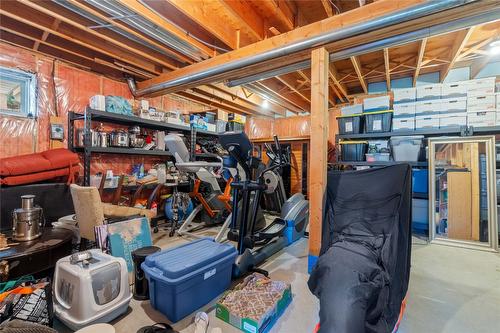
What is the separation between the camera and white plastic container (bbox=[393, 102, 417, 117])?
3.92 meters

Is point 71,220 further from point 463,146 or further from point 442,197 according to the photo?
point 463,146

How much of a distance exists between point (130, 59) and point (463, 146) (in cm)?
557

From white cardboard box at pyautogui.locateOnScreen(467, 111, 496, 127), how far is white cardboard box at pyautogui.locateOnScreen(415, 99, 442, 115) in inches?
16.0

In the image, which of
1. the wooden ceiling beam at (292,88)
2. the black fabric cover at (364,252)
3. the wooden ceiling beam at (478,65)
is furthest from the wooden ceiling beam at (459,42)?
the black fabric cover at (364,252)

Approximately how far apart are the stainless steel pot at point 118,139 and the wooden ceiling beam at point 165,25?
6.64ft

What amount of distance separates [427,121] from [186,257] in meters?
4.23

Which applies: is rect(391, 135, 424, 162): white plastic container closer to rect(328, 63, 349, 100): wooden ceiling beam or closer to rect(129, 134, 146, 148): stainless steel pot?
rect(328, 63, 349, 100): wooden ceiling beam

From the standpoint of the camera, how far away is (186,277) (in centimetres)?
168

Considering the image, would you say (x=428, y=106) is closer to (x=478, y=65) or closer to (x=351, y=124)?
(x=351, y=124)

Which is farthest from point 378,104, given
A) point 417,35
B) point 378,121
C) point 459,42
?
point 417,35

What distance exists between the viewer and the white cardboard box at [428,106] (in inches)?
147

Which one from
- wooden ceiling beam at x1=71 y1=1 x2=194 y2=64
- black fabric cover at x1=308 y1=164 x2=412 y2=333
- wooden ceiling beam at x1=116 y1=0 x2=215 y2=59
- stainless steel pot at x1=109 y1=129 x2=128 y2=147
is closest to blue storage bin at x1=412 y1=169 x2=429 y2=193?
black fabric cover at x1=308 y1=164 x2=412 y2=333

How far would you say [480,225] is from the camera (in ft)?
11.4

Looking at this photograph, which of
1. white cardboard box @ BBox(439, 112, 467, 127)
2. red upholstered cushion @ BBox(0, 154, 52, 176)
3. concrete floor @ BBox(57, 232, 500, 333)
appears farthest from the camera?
white cardboard box @ BBox(439, 112, 467, 127)
